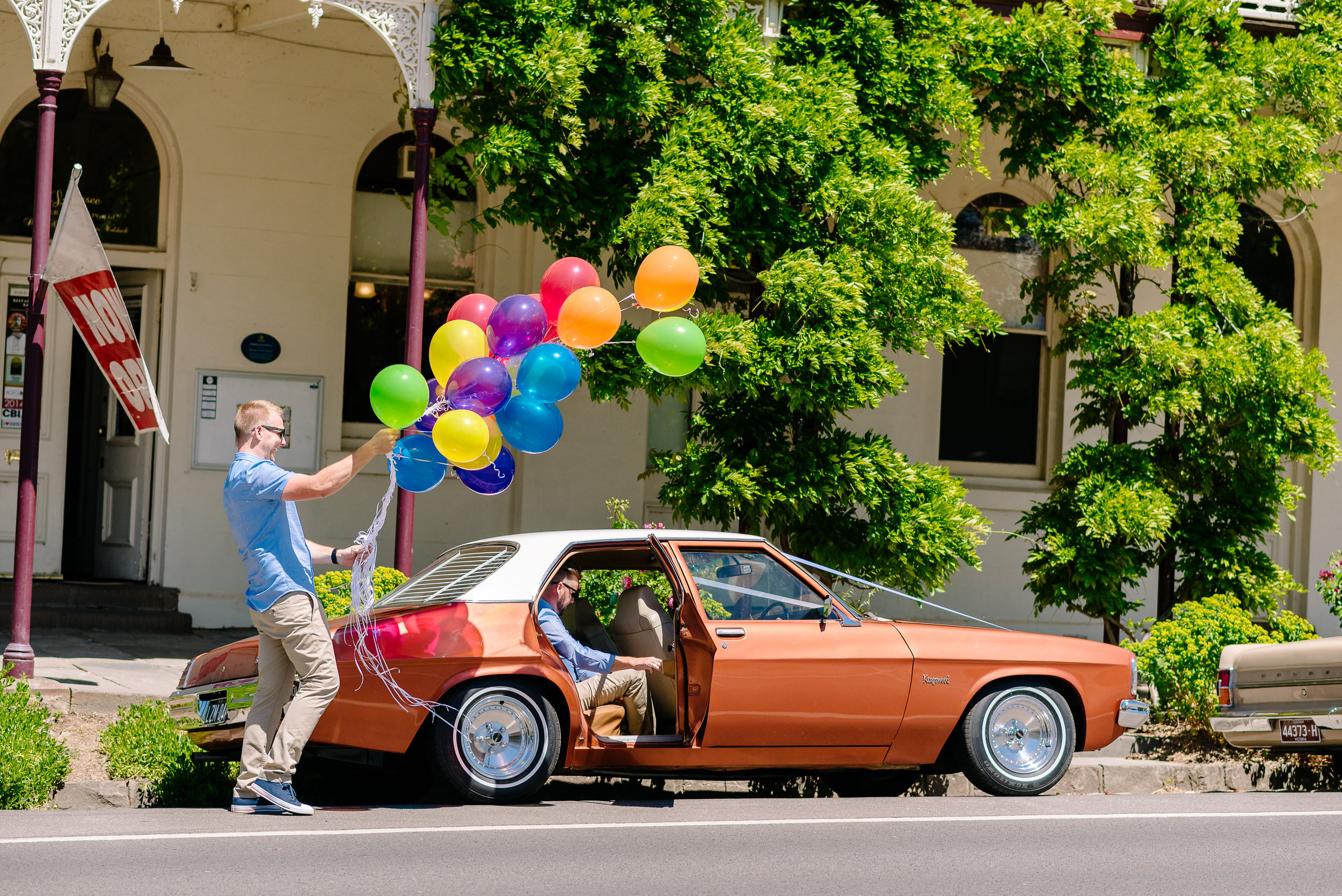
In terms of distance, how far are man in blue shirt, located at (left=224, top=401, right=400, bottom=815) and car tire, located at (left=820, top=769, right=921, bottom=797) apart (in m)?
3.14

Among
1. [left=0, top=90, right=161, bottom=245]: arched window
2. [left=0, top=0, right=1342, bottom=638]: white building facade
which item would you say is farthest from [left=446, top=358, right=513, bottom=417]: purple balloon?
[left=0, top=90, right=161, bottom=245]: arched window

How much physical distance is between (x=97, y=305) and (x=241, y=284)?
3448 mm

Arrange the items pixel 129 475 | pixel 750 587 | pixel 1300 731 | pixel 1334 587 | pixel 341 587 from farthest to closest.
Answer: pixel 129 475, pixel 1334 587, pixel 341 587, pixel 1300 731, pixel 750 587

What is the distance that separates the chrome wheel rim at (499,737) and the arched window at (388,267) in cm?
693

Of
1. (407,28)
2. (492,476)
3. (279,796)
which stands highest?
(407,28)

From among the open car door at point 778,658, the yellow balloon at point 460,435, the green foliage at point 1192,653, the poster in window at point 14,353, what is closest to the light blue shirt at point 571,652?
the open car door at point 778,658

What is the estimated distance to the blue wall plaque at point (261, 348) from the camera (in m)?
13.1

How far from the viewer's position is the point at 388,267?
13766 mm

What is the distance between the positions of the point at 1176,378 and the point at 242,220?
27.0 feet

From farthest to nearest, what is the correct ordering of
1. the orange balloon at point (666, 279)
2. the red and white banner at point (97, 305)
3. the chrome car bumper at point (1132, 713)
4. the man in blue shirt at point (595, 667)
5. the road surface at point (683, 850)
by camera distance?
the red and white banner at point (97, 305)
the chrome car bumper at point (1132, 713)
the orange balloon at point (666, 279)
the man in blue shirt at point (595, 667)
the road surface at point (683, 850)

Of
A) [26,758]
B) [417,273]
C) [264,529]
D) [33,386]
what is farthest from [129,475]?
[264,529]

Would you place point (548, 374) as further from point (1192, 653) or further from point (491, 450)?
point (1192, 653)

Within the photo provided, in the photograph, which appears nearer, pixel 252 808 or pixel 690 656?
pixel 252 808

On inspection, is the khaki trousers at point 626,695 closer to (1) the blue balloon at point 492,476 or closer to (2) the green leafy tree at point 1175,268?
(1) the blue balloon at point 492,476
